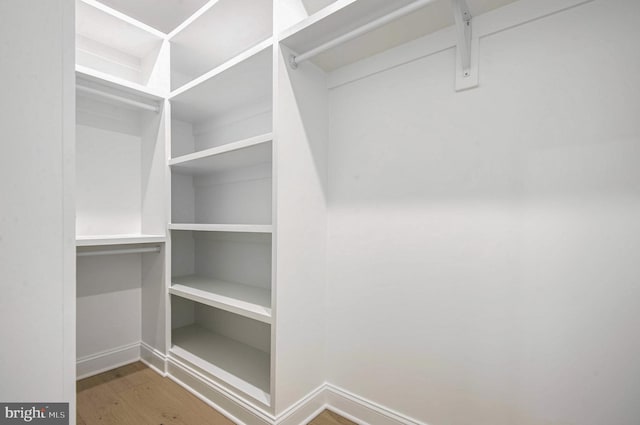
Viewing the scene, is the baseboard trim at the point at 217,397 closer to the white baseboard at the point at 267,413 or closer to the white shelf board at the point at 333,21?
the white baseboard at the point at 267,413

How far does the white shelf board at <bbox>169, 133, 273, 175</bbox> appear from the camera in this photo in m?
1.56

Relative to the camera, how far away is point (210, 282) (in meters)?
2.25

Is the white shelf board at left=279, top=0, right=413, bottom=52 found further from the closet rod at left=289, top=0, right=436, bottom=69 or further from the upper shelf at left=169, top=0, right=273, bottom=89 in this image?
the upper shelf at left=169, top=0, right=273, bottom=89

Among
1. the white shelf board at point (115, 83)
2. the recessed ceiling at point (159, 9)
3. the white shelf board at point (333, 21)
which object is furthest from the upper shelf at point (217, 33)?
the white shelf board at point (333, 21)

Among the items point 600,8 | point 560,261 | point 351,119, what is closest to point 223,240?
point 351,119

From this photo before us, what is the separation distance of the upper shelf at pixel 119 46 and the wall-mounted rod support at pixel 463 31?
6.07 feet

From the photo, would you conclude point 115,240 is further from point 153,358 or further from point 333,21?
point 333,21

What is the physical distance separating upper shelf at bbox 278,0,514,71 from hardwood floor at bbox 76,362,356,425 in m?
1.97

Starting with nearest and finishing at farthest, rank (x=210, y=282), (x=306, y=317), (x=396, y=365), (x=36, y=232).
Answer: (x=36, y=232) < (x=396, y=365) < (x=306, y=317) < (x=210, y=282)

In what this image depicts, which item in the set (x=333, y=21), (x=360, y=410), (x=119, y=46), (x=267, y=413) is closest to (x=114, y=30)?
(x=119, y=46)

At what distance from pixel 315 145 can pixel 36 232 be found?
48.1 inches

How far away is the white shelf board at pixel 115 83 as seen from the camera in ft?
5.86

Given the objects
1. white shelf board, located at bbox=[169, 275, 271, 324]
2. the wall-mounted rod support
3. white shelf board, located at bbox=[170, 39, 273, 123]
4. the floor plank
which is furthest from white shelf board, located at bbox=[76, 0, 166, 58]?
the floor plank

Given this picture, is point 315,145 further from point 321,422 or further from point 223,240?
point 321,422
